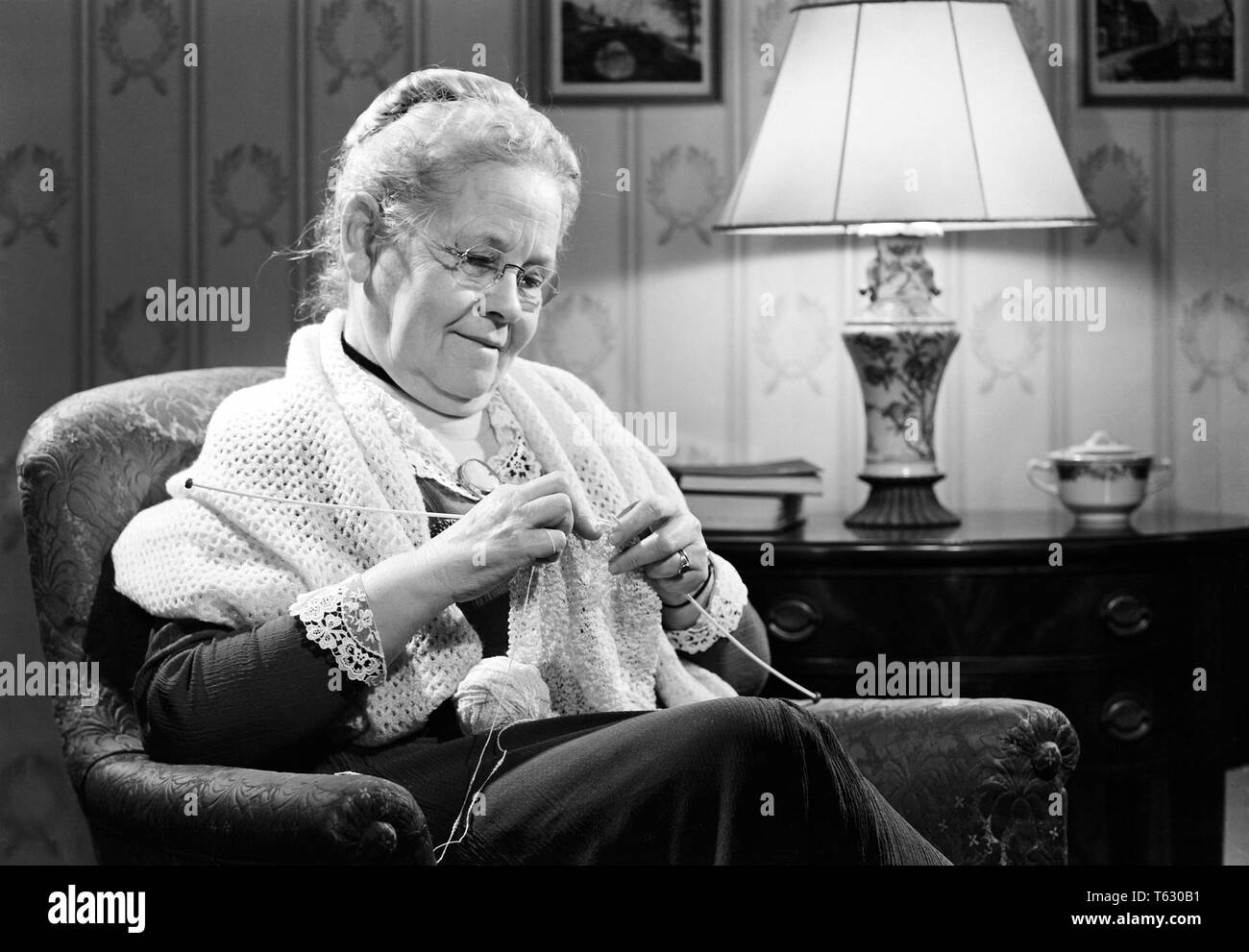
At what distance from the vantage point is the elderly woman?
1.41 metres

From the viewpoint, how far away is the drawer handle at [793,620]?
2074mm

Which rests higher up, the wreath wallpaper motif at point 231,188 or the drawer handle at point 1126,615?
the wreath wallpaper motif at point 231,188

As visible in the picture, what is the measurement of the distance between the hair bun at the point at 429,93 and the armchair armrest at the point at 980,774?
0.79 meters

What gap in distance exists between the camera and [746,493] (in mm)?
2180

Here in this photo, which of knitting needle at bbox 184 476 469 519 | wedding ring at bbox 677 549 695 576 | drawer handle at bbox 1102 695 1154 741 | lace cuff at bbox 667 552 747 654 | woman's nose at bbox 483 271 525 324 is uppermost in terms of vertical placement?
woman's nose at bbox 483 271 525 324

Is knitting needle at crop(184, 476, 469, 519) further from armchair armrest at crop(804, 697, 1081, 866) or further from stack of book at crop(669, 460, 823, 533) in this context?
stack of book at crop(669, 460, 823, 533)

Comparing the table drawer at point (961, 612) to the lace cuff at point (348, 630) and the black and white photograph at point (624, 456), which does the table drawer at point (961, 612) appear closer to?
the black and white photograph at point (624, 456)

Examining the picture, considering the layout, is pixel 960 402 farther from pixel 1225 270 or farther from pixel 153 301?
pixel 153 301

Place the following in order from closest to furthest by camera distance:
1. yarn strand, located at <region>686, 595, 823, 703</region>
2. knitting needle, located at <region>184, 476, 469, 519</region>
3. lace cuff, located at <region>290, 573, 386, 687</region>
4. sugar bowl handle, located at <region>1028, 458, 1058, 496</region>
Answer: lace cuff, located at <region>290, 573, 386, 687</region> < knitting needle, located at <region>184, 476, 469, 519</region> < yarn strand, located at <region>686, 595, 823, 703</region> < sugar bowl handle, located at <region>1028, 458, 1058, 496</region>

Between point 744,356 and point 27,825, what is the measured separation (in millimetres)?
1361

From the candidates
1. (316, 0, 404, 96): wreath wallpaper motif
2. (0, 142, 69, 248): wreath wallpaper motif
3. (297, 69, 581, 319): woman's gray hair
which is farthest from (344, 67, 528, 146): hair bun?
(0, 142, 69, 248): wreath wallpaper motif

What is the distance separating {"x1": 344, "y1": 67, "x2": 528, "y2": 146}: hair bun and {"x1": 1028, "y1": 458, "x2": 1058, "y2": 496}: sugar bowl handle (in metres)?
1.04

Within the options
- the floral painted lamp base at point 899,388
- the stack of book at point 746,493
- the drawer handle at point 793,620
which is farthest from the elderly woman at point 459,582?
the floral painted lamp base at point 899,388
